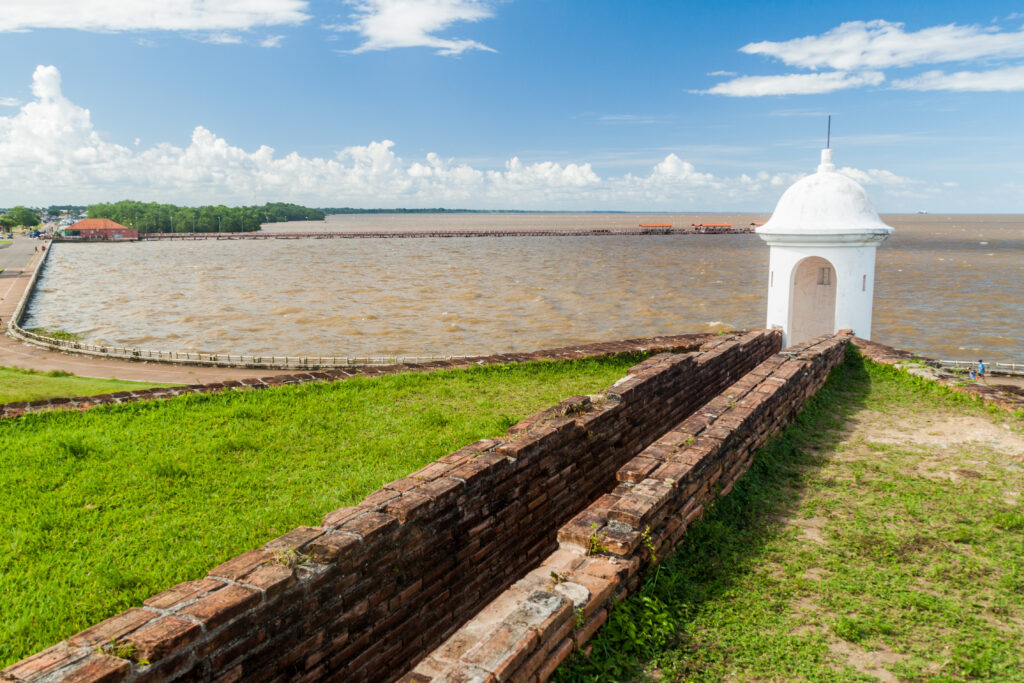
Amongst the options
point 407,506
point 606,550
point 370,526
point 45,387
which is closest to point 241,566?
point 370,526

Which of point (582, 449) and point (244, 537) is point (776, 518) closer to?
point (582, 449)

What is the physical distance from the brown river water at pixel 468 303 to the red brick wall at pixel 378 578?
22.4 metres

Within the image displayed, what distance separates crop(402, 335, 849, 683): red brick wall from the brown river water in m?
22.6

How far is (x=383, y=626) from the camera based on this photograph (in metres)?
4.28

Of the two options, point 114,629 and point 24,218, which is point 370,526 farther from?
point 24,218

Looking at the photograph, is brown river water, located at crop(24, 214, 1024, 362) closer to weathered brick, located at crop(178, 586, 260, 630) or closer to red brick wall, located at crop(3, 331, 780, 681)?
red brick wall, located at crop(3, 331, 780, 681)

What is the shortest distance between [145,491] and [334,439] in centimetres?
204

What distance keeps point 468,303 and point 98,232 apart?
107m

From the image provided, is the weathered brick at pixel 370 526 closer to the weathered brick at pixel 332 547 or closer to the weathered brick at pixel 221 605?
the weathered brick at pixel 332 547

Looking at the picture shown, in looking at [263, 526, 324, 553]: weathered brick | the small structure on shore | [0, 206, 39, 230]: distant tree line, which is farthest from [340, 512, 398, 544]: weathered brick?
[0, 206, 39, 230]: distant tree line

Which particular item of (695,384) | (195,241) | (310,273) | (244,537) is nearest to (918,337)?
(695,384)

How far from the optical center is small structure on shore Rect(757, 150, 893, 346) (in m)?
11.7

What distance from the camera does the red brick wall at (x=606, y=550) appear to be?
318 cm

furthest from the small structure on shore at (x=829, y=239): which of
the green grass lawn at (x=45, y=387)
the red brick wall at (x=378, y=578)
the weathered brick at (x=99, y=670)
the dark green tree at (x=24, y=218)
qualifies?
the dark green tree at (x=24, y=218)
